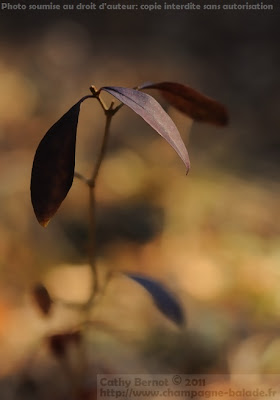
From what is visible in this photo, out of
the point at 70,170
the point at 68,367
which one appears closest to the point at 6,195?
the point at 68,367

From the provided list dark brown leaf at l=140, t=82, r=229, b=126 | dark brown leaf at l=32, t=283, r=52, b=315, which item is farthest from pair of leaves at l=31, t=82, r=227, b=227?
dark brown leaf at l=32, t=283, r=52, b=315

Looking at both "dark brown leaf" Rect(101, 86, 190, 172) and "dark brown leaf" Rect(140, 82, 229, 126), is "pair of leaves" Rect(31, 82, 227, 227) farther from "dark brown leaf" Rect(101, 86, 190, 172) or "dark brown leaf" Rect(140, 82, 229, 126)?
"dark brown leaf" Rect(140, 82, 229, 126)

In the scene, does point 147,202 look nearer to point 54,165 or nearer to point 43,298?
point 43,298

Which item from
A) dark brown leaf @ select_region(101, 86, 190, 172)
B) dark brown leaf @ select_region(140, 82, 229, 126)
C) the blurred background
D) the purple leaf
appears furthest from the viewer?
the blurred background

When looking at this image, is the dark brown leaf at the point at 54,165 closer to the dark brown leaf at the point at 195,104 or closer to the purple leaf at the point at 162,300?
the dark brown leaf at the point at 195,104

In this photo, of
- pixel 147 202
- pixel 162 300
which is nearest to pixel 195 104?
pixel 162 300
